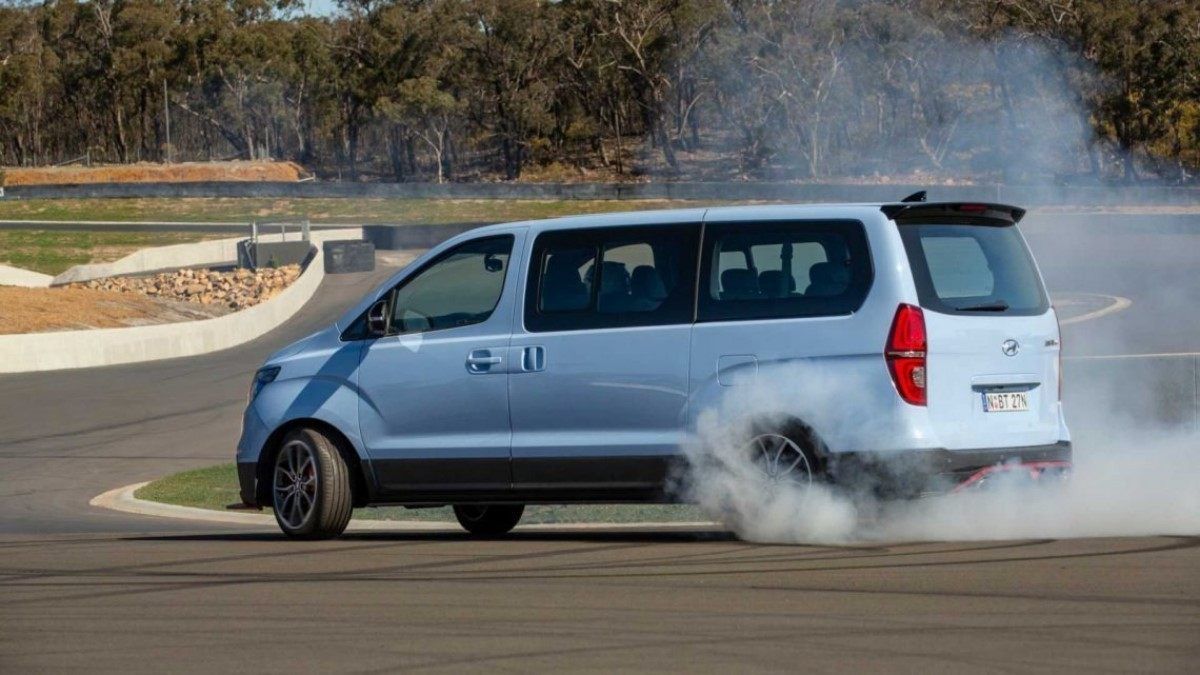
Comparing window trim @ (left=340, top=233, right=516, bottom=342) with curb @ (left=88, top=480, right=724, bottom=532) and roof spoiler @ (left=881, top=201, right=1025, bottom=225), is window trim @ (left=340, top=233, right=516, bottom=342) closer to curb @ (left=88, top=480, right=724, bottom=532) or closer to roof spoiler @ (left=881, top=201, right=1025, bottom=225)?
curb @ (left=88, top=480, right=724, bottom=532)

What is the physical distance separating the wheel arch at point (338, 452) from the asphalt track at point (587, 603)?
1.02 feet

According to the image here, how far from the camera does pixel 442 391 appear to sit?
9.88m

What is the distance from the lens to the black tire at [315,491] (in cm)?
1009

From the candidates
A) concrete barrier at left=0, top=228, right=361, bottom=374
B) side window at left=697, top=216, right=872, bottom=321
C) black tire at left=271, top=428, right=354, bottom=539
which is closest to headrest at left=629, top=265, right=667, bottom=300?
side window at left=697, top=216, right=872, bottom=321

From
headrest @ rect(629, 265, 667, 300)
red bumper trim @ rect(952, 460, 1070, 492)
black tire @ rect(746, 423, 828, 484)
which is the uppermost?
headrest @ rect(629, 265, 667, 300)

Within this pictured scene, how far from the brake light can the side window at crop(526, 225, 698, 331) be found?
3.76 feet

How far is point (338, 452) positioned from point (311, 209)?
7159 cm

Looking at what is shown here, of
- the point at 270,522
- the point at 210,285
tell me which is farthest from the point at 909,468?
the point at 210,285

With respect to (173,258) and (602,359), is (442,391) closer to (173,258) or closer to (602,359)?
(602,359)

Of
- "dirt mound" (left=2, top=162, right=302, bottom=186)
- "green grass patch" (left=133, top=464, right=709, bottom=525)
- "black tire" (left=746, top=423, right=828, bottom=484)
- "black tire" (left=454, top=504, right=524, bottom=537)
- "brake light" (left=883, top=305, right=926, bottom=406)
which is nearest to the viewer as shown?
"brake light" (left=883, top=305, right=926, bottom=406)

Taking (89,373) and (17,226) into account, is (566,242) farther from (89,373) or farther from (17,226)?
(17,226)

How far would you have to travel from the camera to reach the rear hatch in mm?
8852

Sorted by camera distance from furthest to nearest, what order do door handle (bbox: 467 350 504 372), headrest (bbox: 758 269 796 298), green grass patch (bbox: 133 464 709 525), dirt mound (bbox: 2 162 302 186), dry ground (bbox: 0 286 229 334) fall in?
dirt mound (bbox: 2 162 302 186), dry ground (bbox: 0 286 229 334), green grass patch (bbox: 133 464 709 525), door handle (bbox: 467 350 504 372), headrest (bbox: 758 269 796 298)

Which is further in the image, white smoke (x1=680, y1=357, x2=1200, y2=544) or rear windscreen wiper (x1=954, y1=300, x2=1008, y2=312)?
rear windscreen wiper (x1=954, y1=300, x2=1008, y2=312)
